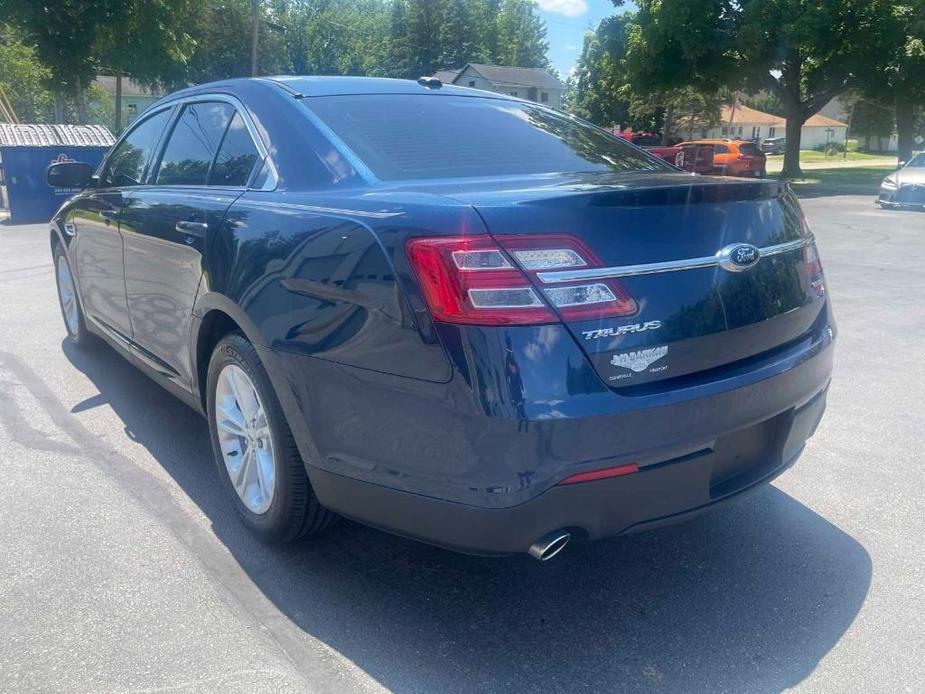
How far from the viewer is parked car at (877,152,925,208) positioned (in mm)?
17688

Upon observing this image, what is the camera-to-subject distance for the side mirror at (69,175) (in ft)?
16.2

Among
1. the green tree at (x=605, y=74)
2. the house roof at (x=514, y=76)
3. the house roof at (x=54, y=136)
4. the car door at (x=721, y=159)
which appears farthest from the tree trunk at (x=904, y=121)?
the house roof at (x=514, y=76)

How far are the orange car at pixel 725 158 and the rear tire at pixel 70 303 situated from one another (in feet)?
76.1

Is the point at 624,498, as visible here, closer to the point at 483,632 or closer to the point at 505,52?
the point at 483,632

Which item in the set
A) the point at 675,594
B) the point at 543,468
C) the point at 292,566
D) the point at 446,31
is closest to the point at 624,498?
the point at 543,468

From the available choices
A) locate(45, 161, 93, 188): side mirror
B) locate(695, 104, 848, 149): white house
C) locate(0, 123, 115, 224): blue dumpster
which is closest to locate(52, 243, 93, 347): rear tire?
locate(45, 161, 93, 188): side mirror

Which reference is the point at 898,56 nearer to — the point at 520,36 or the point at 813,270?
the point at 813,270

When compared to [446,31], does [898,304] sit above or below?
below

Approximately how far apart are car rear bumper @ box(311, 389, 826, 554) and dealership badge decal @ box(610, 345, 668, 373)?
0.28 metres

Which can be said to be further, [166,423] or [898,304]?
[898,304]

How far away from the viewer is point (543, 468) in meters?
2.21

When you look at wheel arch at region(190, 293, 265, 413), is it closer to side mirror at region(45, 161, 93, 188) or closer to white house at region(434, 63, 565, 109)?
side mirror at region(45, 161, 93, 188)

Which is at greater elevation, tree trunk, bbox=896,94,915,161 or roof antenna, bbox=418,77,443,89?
tree trunk, bbox=896,94,915,161

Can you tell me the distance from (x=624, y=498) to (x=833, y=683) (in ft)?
2.67
